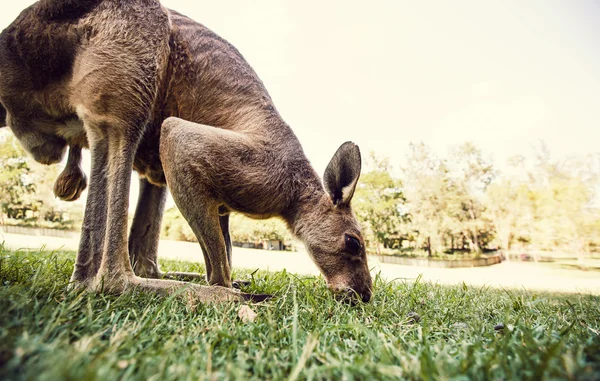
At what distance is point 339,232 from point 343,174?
521 millimetres

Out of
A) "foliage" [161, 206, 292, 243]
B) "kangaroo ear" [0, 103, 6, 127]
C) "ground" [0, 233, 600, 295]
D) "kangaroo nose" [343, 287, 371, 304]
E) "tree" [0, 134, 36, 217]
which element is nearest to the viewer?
"kangaroo nose" [343, 287, 371, 304]

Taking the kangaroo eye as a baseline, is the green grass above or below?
below

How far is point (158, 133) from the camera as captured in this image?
99.8 inches

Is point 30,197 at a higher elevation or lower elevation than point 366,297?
higher

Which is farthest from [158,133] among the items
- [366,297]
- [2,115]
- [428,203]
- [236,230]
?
[428,203]

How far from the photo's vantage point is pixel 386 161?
27.7m

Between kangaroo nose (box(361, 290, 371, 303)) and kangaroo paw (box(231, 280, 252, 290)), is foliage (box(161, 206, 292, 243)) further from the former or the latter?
kangaroo nose (box(361, 290, 371, 303))

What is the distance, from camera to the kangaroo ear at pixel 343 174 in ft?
8.38

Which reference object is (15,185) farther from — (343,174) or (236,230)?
(343,174)

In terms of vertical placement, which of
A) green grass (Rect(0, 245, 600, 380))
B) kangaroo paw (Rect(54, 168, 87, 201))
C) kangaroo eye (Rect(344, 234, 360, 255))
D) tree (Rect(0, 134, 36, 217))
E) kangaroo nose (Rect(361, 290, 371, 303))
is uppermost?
tree (Rect(0, 134, 36, 217))

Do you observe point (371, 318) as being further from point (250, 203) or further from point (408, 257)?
point (408, 257)

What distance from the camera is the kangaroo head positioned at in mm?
2547

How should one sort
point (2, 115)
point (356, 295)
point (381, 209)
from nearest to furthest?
1. point (356, 295)
2. point (2, 115)
3. point (381, 209)

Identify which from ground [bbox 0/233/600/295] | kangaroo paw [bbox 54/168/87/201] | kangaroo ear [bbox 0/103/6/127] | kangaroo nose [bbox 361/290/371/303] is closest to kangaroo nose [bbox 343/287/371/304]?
kangaroo nose [bbox 361/290/371/303]
